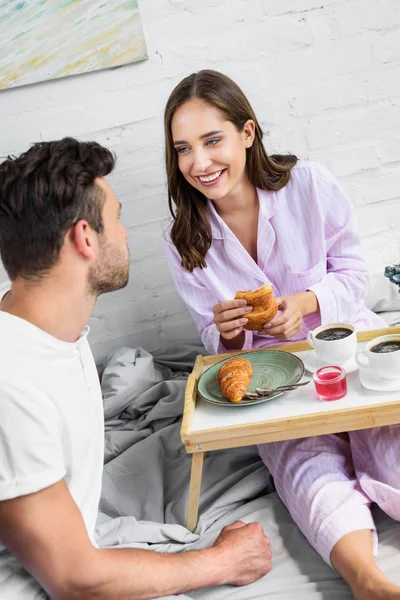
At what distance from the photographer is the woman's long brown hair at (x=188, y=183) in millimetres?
2043

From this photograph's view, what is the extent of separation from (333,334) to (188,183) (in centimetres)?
70

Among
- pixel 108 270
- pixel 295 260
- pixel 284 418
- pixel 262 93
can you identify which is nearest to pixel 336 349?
pixel 284 418

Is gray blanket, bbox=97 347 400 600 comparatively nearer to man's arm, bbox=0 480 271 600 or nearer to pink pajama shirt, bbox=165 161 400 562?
man's arm, bbox=0 480 271 600

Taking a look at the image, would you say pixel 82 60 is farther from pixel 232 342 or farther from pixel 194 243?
pixel 232 342

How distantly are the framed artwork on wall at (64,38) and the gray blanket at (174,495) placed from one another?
1014 millimetres

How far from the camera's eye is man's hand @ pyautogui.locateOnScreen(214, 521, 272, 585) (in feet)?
4.98

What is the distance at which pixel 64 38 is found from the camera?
7.89ft

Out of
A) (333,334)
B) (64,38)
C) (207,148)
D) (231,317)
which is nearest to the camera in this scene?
(333,334)

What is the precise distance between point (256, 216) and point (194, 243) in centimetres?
21

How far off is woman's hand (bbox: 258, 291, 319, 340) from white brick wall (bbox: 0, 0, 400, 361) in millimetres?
778

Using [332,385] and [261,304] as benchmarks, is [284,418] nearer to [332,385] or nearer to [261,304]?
[332,385]

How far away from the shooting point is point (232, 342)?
2.12 metres

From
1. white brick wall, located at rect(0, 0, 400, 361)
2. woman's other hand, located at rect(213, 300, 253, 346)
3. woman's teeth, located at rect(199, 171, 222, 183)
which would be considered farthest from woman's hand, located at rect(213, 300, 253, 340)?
white brick wall, located at rect(0, 0, 400, 361)

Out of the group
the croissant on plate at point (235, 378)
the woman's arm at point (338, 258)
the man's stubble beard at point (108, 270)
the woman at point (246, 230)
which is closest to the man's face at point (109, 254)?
the man's stubble beard at point (108, 270)
